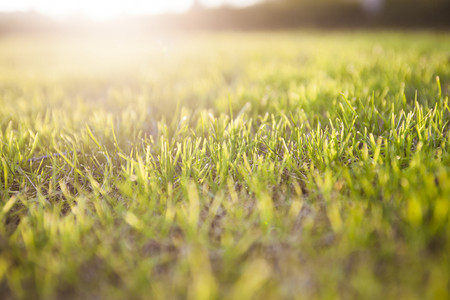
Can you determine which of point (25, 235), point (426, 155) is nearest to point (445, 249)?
point (426, 155)

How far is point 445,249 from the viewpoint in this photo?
2.32ft

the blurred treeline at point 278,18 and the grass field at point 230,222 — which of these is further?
the blurred treeline at point 278,18

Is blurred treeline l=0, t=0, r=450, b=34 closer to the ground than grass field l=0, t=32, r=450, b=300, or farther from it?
farther from it

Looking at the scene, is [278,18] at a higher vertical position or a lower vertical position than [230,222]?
higher

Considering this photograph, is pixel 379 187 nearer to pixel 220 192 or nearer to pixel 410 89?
pixel 220 192

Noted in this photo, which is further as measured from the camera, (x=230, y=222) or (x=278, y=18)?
(x=278, y=18)

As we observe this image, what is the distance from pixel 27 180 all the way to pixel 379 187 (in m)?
1.41

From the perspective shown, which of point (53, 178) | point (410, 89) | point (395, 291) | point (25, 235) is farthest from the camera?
point (410, 89)

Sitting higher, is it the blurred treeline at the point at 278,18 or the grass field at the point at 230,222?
the blurred treeline at the point at 278,18

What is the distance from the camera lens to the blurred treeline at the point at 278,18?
1362 centimetres

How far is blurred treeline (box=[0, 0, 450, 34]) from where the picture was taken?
13625mm

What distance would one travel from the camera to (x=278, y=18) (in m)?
16.4

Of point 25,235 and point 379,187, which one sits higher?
point 379,187

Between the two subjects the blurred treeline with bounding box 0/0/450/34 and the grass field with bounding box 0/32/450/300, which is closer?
the grass field with bounding box 0/32/450/300
